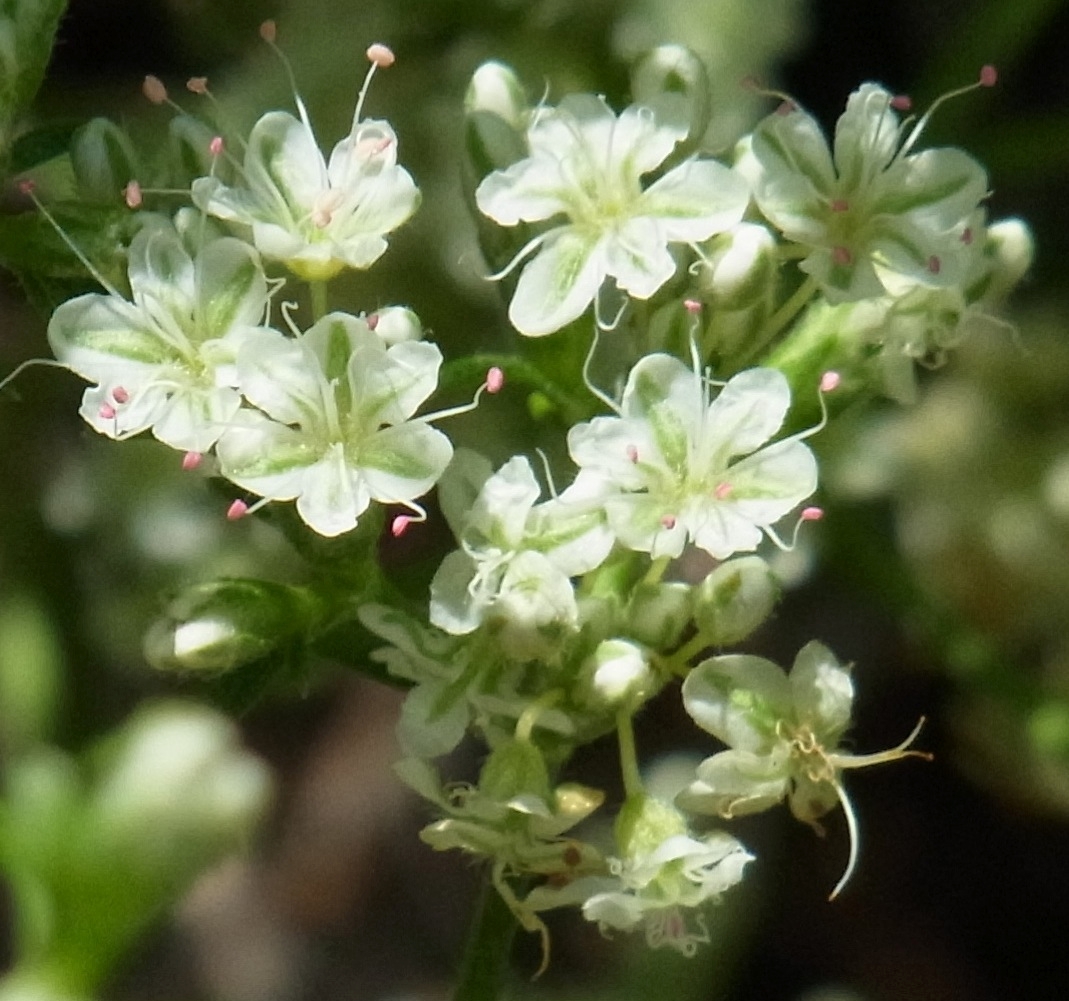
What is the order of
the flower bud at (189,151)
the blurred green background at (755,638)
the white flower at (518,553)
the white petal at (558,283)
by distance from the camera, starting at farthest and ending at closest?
the blurred green background at (755,638) → the flower bud at (189,151) → the white petal at (558,283) → the white flower at (518,553)

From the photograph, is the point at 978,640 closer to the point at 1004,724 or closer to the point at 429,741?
the point at 1004,724

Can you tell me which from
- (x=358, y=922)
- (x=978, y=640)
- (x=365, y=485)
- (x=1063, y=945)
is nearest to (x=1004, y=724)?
(x=978, y=640)

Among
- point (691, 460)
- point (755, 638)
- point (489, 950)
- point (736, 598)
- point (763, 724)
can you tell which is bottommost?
point (755, 638)

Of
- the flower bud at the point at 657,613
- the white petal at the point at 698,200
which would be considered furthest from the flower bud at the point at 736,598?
the white petal at the point at 698,200

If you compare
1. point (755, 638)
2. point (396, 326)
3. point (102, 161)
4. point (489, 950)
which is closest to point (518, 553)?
point (396, 326)

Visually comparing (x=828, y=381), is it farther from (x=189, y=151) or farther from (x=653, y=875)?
Result: (x=189, y=151)

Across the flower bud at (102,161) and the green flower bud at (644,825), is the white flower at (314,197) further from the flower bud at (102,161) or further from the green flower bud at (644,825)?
the green flower bud at (644,825)

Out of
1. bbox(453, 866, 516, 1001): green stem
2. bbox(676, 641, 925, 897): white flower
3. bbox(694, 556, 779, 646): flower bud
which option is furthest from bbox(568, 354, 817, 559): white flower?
bbox(453, 866, 516, 1001): green stem
